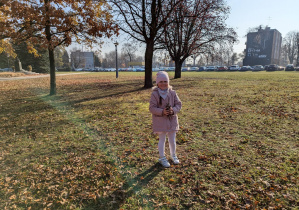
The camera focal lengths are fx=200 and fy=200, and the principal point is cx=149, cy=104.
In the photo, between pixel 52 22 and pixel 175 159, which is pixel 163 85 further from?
pixel 52 22

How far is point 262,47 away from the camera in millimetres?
90312

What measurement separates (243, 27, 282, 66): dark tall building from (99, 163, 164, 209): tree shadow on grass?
101560 millimetres

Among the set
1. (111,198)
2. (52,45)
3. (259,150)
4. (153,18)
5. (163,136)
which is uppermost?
(153,18)

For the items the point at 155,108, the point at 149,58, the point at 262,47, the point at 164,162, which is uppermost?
the point at 262,47

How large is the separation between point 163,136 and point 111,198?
1.37 meters

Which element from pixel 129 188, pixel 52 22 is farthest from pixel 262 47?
pixel 129 188

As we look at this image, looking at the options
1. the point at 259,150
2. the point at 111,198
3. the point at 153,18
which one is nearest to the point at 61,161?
the point at 111,198

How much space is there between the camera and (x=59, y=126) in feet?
21.2

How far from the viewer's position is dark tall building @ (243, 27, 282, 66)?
89438mm

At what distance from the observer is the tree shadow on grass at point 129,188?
290 centimetres

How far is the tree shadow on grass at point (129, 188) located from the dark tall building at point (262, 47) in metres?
102

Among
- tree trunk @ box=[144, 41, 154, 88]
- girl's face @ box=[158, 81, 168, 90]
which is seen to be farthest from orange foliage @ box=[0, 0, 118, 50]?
girl's face @ box=[158, 81, 168, 90]

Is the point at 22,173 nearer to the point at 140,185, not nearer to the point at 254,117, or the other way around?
the point at 140,185

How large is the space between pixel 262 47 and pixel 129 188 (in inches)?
4122
